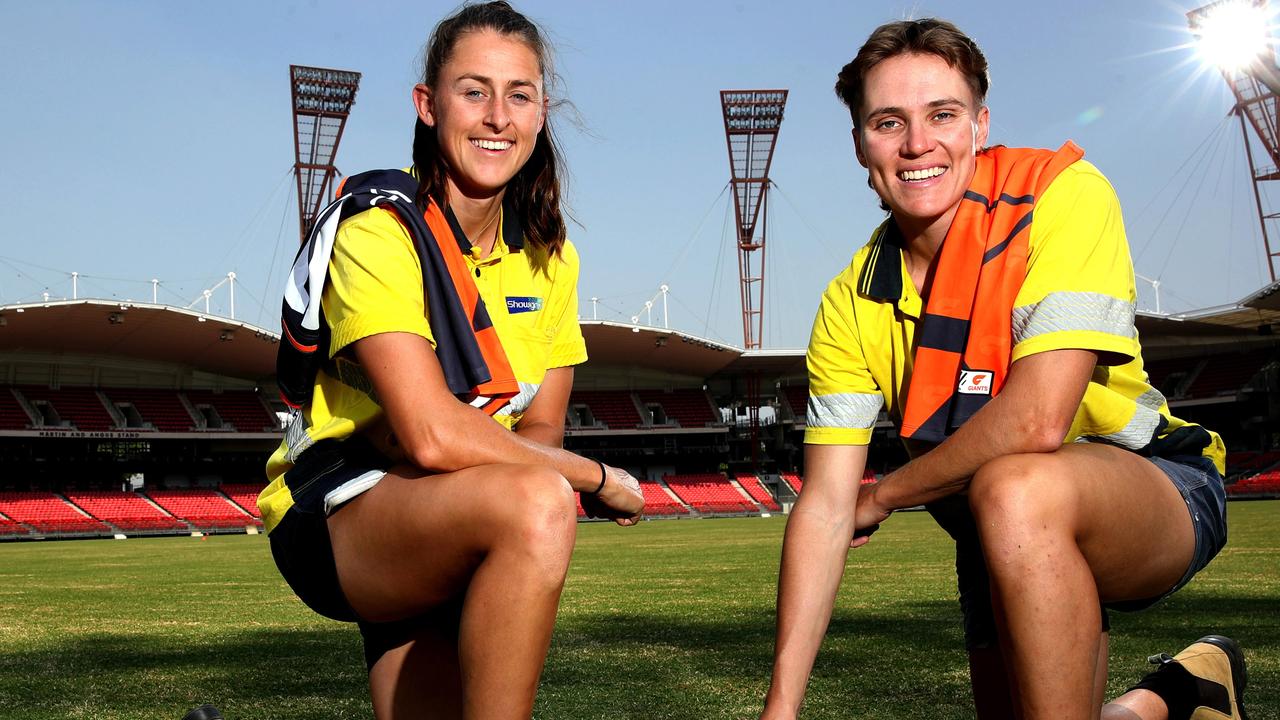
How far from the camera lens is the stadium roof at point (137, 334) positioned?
34281 mm

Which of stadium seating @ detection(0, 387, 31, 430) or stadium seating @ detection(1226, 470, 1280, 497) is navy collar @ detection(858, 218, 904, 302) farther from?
stadium seating @ detection(0, 387, 31, 430)

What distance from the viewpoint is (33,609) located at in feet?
29.5

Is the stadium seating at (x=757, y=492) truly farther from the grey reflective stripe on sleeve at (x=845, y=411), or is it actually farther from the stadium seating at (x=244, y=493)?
the grey reflective stripe on sleeve at (x=845, y=411)

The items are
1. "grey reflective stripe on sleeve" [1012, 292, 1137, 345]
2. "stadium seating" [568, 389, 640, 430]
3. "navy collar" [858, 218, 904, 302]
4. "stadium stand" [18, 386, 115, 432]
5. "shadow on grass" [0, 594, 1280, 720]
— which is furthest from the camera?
"stadium seating" [568, 389, 640, 430]

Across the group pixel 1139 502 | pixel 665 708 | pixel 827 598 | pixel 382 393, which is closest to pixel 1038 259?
pixel 1139 502

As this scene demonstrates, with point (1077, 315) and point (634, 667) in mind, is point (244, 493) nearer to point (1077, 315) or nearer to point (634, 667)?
point (634, 667)

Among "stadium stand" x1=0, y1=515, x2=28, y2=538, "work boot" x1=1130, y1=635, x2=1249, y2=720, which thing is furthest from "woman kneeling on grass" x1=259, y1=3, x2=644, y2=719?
"stadium stand" x1=0, y1=515, x2=28, y2=538

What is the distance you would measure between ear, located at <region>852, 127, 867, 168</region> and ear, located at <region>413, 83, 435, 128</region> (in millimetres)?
968

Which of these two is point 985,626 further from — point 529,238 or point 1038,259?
point 529,238

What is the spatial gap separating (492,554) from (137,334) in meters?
40.3

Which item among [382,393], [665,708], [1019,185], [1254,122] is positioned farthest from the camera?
[1254,122]

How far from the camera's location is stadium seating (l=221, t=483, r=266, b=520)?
39.2m

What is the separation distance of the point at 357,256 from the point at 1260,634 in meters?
4.93

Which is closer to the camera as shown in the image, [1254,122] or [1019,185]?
[1019,185]
